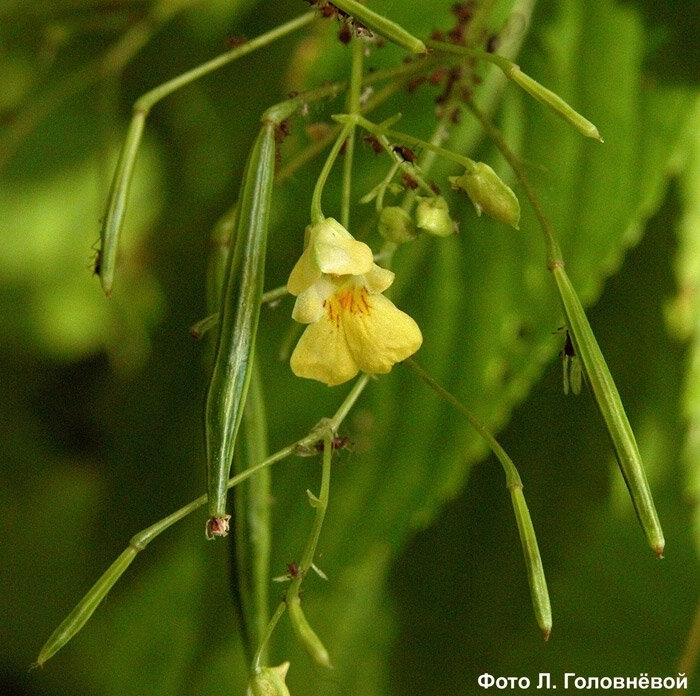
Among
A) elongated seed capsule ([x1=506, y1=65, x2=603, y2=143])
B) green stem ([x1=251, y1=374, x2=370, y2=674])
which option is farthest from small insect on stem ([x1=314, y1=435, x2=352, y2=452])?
elongated seed capsule ([x1=506, y1=65, x2=603, y2=143])

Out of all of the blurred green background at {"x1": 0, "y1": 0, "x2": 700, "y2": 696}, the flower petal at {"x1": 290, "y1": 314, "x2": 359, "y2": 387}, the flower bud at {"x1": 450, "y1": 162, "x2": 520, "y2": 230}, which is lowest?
the blurred green background at {"x1": 0, "y1": 0, "x2": 700, "y2": 696}

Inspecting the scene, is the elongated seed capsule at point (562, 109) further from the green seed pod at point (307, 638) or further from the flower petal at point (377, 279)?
the green seed pod at point (307, 638)

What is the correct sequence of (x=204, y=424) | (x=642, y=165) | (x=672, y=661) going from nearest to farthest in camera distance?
(x=204, y=424), (x=642, y=165), (x=672, y=661)

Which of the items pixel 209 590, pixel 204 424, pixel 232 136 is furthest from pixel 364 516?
pixel 232 136

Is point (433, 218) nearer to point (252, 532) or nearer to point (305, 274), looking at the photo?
point (305, 274)

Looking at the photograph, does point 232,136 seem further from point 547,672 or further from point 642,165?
point 547,672

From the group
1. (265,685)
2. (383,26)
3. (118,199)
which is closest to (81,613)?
(265,685)

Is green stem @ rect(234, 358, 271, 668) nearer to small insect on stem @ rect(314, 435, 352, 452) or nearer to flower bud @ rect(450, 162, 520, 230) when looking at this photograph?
small insect on stem @ rect(314, 435, 352, 452)
